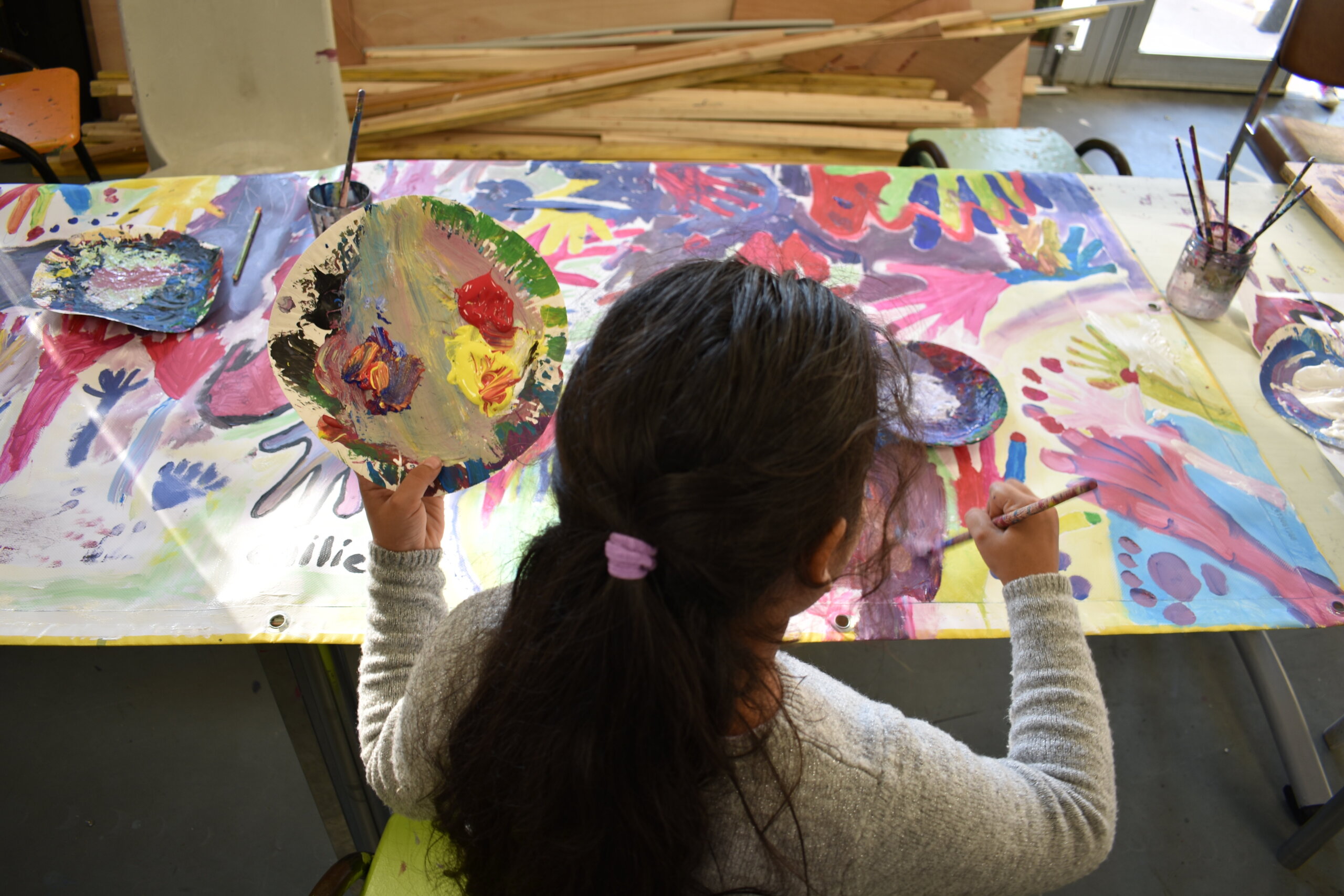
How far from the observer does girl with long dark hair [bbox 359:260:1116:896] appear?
654mm

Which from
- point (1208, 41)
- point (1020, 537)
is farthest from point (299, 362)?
point (1208, 41)

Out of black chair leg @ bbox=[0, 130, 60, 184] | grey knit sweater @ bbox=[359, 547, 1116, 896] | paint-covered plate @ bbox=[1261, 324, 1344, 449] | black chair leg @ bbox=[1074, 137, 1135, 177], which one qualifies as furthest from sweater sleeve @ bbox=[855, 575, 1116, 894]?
black chair leg @ bbox=[0, 130, 60, 184]

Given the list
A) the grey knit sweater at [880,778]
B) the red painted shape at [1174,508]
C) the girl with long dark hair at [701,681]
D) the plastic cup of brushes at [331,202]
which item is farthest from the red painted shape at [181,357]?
the red painted shape at [1174,508]

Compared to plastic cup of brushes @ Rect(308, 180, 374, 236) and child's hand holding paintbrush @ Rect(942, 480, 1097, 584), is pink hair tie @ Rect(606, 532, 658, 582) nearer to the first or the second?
child's hand holding paintbrush @ Rect(942, 480, 1097, 584)

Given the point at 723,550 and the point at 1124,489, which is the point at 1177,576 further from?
the point at 723,550

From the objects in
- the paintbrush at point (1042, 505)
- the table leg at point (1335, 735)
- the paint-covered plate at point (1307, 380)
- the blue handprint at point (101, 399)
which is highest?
the paintbrush at point (1042, 505)

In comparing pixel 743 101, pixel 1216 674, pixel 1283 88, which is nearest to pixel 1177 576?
pixel 1216 674

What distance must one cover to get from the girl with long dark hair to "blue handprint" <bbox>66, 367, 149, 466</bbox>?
0.79m

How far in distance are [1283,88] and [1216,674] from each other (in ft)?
11.8

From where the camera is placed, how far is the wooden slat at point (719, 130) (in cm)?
313

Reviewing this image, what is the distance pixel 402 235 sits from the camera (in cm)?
107

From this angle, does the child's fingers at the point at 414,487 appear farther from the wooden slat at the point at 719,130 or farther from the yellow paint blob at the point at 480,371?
the wooden slat at the point at 719,130

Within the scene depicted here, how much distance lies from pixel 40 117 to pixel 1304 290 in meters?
2.91

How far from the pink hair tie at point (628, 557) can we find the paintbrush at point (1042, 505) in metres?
0.54
